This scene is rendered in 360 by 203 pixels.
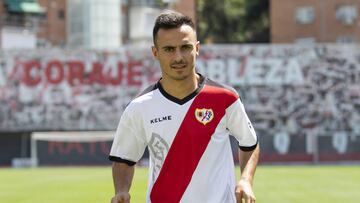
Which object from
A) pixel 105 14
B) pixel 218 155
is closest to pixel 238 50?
pixel 105 14

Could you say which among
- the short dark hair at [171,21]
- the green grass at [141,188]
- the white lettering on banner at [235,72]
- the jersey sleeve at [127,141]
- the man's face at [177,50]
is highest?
the short dark hair at [171,21]

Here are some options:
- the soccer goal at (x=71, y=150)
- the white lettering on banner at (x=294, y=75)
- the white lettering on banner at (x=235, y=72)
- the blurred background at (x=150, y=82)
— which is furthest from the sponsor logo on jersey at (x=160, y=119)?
the white lettering on banner at (x=294, y=75)

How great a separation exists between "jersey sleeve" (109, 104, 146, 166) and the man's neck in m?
0.31

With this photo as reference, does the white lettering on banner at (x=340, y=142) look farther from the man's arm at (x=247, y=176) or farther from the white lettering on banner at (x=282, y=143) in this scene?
the man's arm at (x=247, y=176)

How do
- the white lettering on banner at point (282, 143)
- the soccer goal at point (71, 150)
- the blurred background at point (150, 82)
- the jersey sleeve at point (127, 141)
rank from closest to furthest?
the jersey sleeve at point (127, 141) → the soccer goal at point (71, 150) → the white lettering on banner at point (282, 143) → the blurred background at point (150, 82)

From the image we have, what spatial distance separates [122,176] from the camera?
527 cm

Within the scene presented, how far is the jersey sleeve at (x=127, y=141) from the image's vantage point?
17.4ft

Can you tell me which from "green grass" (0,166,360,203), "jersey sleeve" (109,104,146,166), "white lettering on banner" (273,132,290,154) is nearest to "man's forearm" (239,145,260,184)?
"jersey sleeve" (109,104,146,166)

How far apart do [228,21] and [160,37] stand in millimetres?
78442

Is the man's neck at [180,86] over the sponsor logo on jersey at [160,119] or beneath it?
over

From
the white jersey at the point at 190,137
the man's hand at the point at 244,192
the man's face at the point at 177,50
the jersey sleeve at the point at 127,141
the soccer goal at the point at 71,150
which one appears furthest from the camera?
the soccer goal at the point at 71,150

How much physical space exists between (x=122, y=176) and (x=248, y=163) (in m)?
0.82

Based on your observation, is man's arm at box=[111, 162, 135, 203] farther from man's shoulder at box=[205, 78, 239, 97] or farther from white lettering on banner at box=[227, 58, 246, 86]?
white lettering on banner at box=[227, 58, 246, 86]

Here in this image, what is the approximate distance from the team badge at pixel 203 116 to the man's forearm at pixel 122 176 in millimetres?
578
